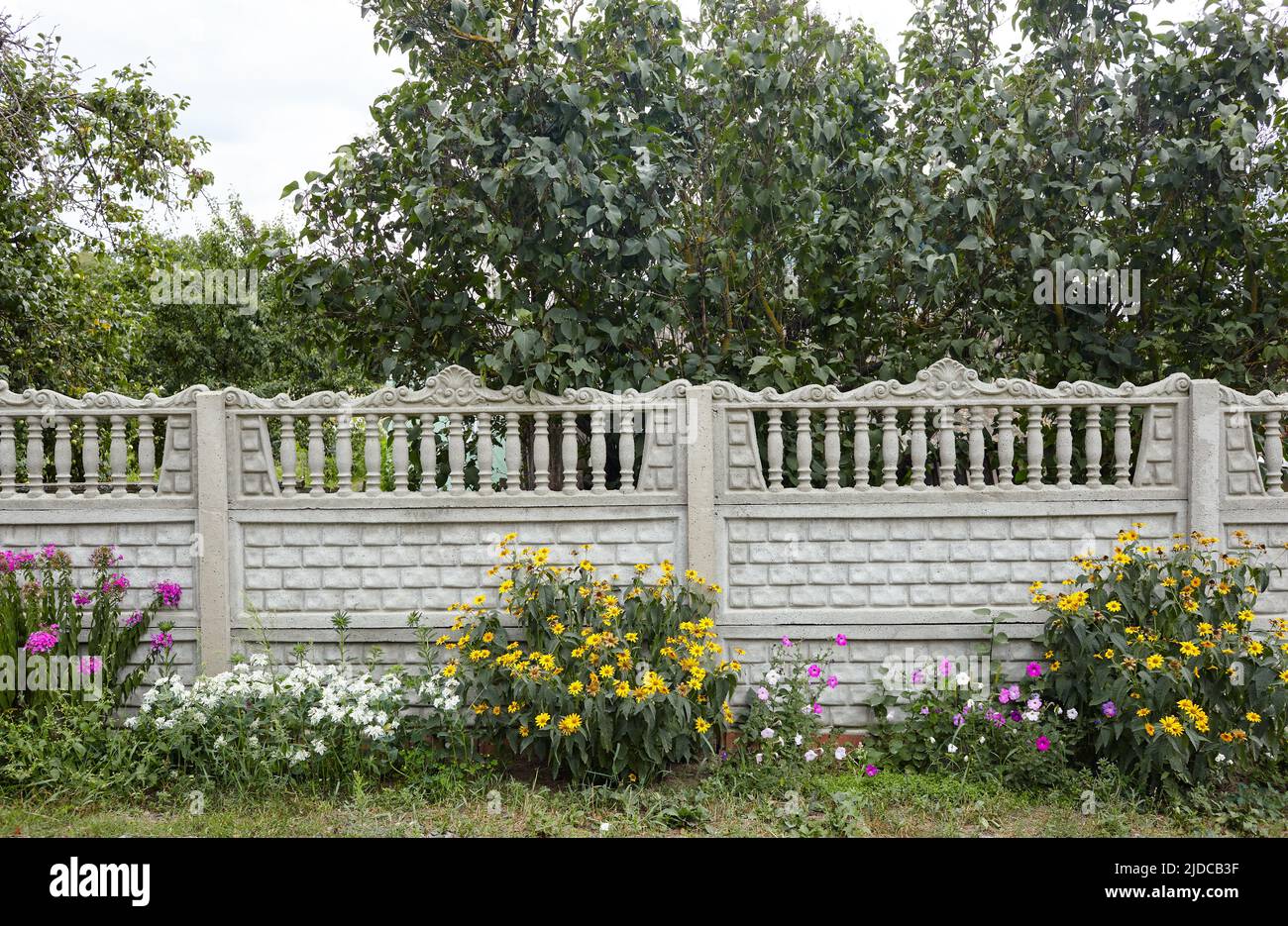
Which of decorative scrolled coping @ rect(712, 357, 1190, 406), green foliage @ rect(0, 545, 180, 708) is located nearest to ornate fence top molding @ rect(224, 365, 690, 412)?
decorative scrolled coping @ rect(712, 357, 1190, 406)

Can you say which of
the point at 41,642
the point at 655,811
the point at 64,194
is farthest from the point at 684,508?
the point at 64,194

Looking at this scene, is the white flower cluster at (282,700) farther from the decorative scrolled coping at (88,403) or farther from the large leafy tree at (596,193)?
the large leafy tree at (596,193)

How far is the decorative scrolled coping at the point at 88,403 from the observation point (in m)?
4.85

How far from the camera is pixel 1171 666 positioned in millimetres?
4113

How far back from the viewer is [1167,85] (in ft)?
17.0

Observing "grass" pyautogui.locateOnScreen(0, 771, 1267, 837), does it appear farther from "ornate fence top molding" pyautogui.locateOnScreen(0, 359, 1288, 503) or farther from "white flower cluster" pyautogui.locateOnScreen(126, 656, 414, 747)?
"ornate fence top molding" pyautogui.locateOnScreen(0, 359, 1288, 503)

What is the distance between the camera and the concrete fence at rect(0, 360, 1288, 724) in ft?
15.7

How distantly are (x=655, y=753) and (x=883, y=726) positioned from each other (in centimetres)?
127

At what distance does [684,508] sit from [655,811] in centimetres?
149

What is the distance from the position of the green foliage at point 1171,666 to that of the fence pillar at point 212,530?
4165 millimetres

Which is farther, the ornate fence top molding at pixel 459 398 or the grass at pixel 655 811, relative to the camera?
the ornate fence top molding at pixel 459 398

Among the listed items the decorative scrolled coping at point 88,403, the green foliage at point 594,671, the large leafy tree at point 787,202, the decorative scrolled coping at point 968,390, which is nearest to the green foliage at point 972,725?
the green foliage at point 594,671

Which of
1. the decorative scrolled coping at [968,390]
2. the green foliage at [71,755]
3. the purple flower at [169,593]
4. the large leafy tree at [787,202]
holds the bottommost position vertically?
the green foliage at [71,755]

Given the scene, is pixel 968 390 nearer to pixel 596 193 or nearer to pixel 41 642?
pixel 596 193
